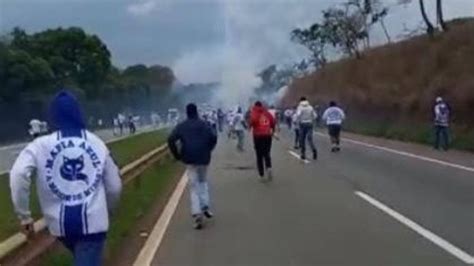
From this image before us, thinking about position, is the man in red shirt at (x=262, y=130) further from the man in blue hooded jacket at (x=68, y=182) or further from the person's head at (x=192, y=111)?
the man in blue hooded jacket at (x=68, y=182)

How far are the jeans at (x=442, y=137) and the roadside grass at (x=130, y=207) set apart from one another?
1084 centimetres

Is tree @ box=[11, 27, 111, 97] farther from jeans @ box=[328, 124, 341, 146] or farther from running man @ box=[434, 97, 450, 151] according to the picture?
running man @ box=[434, 97, 450, 151]

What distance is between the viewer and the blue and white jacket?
6.50 meters

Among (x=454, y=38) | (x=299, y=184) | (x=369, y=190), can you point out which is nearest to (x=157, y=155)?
(x=299, y=184)

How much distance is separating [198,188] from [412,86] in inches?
Result: 1768

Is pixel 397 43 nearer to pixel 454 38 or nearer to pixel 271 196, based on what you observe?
pixel 454 38

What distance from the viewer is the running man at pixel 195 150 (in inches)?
565

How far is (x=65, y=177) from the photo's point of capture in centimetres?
652

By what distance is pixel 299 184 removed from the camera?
21.3 meters

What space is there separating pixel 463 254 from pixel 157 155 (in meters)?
19.1

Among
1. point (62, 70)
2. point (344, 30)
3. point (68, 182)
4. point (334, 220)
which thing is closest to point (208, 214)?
point (334, 220)

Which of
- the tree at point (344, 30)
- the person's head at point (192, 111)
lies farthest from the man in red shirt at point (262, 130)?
the tree at point (344, 30)

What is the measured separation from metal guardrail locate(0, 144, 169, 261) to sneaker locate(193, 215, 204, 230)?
9.48 feet

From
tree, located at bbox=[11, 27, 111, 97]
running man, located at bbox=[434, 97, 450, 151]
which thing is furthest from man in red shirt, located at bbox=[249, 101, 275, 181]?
tree, located at bbox=[11, 27, 111, 97]
